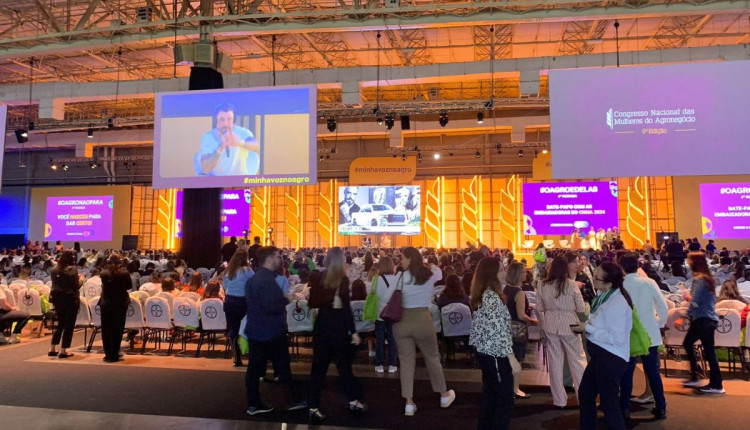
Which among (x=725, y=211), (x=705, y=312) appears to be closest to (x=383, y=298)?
(x=705, y=312)

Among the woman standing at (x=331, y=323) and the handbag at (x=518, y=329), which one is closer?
the woman standing at (x=331, y=323)

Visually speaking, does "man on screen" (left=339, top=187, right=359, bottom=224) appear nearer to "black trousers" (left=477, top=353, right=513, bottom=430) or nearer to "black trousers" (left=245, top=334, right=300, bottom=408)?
"black trousers" (left=245, top=334, right=300, bottom=408)

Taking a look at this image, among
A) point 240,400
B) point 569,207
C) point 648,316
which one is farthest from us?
point 569,207

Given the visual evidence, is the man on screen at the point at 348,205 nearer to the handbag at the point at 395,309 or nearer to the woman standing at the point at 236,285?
the woman standing at the point at 236,285

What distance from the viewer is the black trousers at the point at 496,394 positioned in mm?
3387

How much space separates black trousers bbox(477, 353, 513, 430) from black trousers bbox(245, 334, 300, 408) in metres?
1.90

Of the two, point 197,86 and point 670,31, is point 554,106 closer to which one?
point 197,86

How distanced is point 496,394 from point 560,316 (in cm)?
131

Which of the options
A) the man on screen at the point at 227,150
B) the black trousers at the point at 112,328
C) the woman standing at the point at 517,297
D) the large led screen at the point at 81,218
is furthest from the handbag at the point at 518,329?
the large led screen at the point at 81,218

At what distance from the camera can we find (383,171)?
2180cm

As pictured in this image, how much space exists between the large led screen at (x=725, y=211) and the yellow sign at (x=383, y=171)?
11467 millimetres

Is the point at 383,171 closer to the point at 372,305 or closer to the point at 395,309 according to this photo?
the point at 372,305

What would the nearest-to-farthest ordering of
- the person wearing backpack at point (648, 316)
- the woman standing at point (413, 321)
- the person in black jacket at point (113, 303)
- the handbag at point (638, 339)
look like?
the handbag at point (638, 339) < the person wearing backpack at point (648, 316) < the woman standing at point (413, 321) < the person in black jacket at point (113, 303)

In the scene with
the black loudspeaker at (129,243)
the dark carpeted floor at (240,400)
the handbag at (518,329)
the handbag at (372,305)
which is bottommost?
the dark carpeted floor at (240,400)
